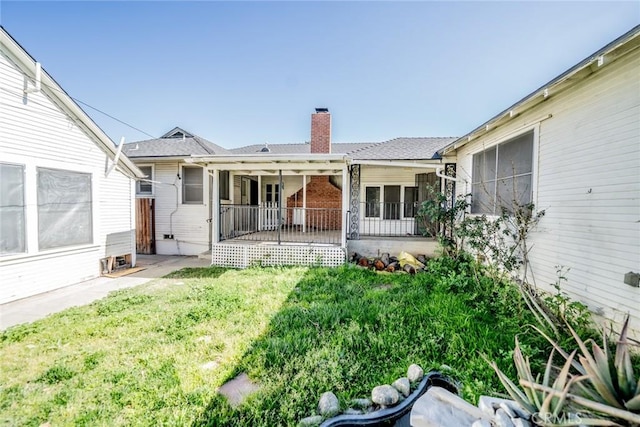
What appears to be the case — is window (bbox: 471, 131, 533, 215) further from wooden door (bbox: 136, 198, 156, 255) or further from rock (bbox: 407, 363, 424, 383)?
wooden door (bbox: 136, 198, 156, 255)

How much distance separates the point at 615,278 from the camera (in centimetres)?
314

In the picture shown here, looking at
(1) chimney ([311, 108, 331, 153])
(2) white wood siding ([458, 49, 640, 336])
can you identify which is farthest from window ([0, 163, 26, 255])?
(2) white wood siding ([458, 49, 640, 336])

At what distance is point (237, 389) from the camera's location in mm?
2703

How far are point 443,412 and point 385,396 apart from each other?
497mm

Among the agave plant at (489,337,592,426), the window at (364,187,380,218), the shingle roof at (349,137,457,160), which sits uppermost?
the shingle roof at (349,137,457,160)

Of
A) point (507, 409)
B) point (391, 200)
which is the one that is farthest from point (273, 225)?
point (507, 409)

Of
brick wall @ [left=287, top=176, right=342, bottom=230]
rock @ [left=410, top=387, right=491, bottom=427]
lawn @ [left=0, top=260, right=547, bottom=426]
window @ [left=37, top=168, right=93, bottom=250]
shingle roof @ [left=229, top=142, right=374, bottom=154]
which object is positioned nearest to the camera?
rock @ [left=410, top=387, right=491, bottom=427]

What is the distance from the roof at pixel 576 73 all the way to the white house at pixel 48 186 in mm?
9300

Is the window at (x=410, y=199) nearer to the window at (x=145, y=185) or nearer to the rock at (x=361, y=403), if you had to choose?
the rock at (x=361, y=403)

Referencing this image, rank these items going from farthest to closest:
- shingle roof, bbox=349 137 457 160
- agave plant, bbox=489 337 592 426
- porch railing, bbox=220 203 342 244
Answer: shingle roof, bbox=349 137 457 160
porch railing, bbox=220 203 342 244
agave plant, bbox=489 337 592 426

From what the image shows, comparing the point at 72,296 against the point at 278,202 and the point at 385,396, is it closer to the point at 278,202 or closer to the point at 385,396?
the point at 278,202

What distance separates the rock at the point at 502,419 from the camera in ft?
6.38

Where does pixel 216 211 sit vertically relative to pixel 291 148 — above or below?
below

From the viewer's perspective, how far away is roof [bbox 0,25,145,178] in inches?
195
